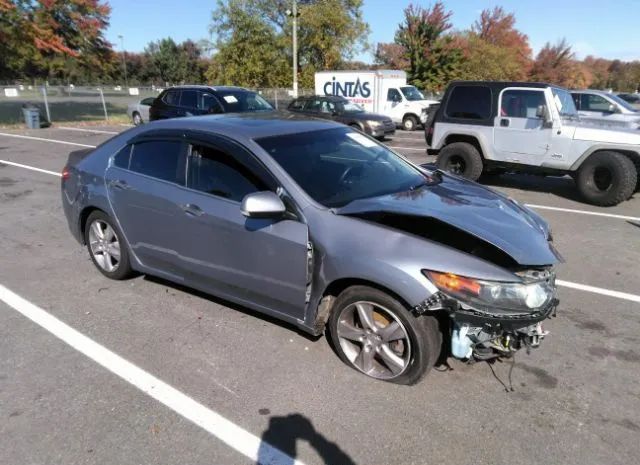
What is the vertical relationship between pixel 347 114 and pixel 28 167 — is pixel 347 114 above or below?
above

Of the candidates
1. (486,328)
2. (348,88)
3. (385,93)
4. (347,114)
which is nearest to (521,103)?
(486,328)

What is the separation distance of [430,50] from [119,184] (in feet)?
117

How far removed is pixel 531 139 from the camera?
8.03 m

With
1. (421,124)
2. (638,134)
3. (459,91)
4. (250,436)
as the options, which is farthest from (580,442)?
(421,124)

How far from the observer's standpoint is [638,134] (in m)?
7.33

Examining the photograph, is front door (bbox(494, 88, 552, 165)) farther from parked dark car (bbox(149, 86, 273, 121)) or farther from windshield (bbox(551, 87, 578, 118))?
parked dark car (bbox(149, 86, 273, 121))

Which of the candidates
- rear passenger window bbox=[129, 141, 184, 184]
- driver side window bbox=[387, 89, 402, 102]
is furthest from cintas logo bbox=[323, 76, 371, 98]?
rear passenger window bbox=[129, 141, 184, 184]

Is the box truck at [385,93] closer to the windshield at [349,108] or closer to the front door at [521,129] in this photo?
the windshield at [349,108]

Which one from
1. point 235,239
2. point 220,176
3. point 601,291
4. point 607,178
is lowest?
point 601,291

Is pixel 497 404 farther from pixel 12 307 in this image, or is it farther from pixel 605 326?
pixel 12 307

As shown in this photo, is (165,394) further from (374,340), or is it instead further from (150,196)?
(150,196)

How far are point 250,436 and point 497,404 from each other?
147 cm

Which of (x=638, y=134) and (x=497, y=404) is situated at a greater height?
(x=638, y=134)

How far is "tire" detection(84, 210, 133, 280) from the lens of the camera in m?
4.35
